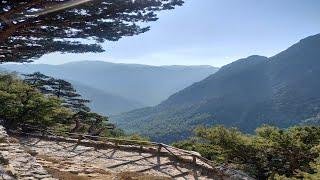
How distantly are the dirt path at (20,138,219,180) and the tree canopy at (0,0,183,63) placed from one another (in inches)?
158

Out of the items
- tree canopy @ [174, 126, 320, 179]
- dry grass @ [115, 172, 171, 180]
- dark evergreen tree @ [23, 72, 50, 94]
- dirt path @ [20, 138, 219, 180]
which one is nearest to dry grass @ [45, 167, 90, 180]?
dirt path @ [20, 138, 219, 180]

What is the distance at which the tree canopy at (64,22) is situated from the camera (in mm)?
12602

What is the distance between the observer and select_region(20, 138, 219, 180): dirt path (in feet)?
45.4

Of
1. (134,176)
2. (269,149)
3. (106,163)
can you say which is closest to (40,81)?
(269,149)

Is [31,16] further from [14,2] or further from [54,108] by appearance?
[54,108]

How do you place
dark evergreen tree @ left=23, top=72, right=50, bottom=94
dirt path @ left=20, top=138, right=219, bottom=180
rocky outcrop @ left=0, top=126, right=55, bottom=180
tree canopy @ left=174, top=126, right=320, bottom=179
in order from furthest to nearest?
dark evergreen tree @ left=23, top=72, right=50, bottom=94
tree canopy @ left=174, top=126, right=320, bottom=179
dirt path @ left=20, top=138, right=219, bottom=180
rocky outcrop @ left=0, top=126, right=55, bottom=180

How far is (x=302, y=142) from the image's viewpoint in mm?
22359

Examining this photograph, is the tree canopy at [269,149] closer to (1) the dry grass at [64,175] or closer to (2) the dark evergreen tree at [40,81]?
(1) the dry grass at [64,175]

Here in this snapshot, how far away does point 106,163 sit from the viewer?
15961 millimetres

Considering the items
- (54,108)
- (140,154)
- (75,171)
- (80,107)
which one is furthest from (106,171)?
(80,107)

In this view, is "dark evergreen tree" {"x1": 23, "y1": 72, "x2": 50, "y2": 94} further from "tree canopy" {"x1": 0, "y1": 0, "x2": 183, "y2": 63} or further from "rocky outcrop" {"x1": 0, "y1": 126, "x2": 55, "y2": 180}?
"rocky outcrop" {"x1": 0, "y1": 126, "x2": 55, "y2": 180}

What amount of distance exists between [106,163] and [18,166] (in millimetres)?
6271

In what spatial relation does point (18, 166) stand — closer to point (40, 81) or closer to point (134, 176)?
point (134, 176)

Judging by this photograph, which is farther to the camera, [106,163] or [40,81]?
[40,81]
